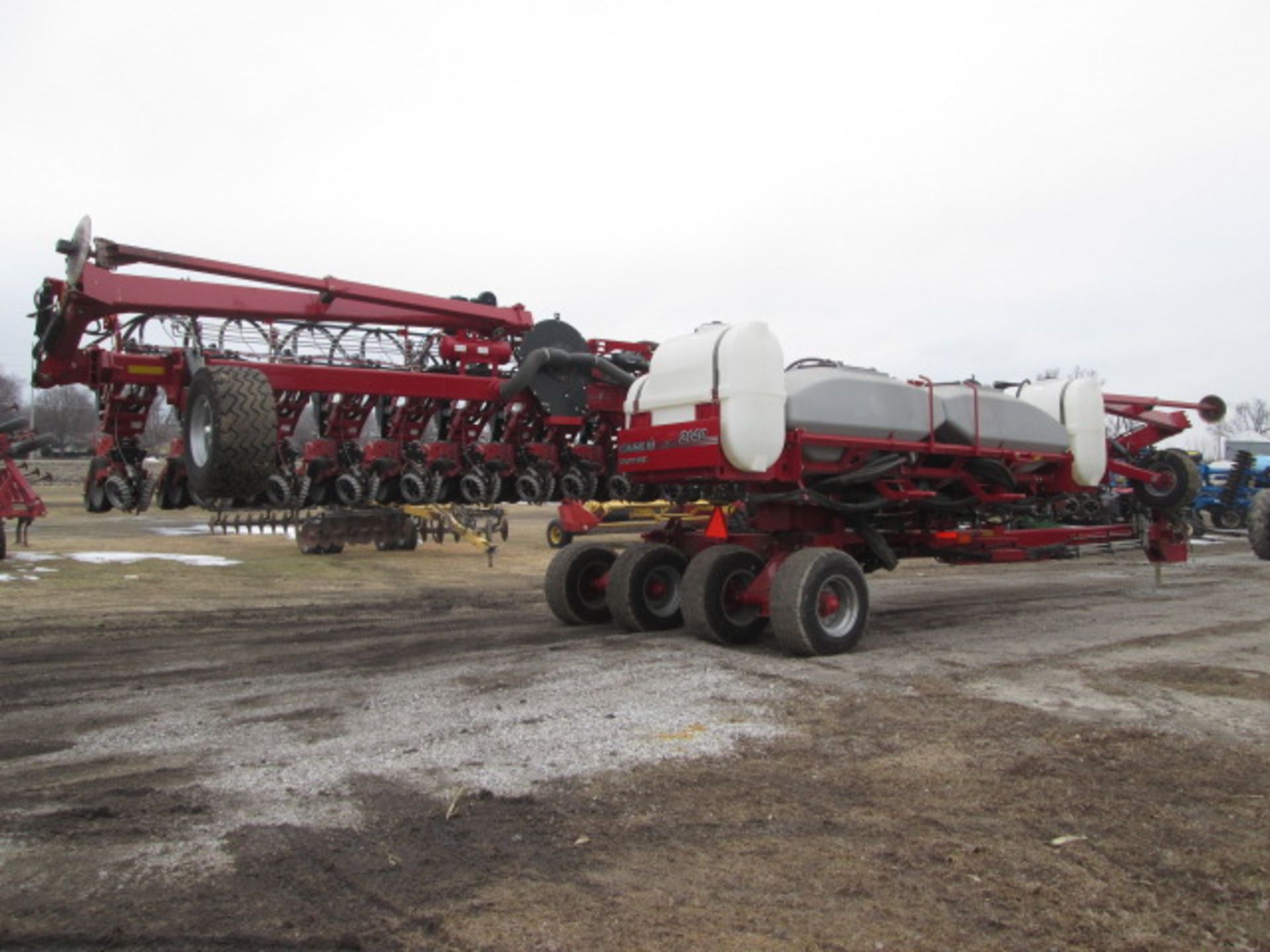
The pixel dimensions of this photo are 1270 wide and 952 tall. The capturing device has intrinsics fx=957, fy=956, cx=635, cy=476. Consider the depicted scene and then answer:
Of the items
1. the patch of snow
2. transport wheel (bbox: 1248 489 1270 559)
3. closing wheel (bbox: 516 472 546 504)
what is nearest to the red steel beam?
closing wheel (bbox: 516 472 546 504)

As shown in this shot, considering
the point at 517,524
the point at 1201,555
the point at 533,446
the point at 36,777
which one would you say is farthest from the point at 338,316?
the point at 517,524

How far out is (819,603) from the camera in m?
7.91

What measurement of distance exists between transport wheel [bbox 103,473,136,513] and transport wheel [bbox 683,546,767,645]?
6.08m

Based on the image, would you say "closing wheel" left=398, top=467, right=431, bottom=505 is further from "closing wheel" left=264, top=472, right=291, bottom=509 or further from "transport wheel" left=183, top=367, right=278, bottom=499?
"transport wheel" left=183, top=367, right=278, bottom=499

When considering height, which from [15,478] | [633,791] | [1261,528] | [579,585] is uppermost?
[15,478]

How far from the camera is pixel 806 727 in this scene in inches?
221

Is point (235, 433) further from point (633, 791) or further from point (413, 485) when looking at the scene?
point (633, 791)

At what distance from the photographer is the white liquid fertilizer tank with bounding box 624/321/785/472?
25.5 ft

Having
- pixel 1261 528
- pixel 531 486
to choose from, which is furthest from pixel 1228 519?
pixel 531 486

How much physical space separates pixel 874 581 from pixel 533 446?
5.86m

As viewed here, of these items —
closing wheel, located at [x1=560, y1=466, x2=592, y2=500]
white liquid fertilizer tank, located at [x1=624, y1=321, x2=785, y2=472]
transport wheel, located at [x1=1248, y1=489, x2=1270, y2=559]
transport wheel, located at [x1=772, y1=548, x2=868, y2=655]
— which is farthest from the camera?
transport wheel, located at [x1=1248, y1=489, x2=1270, y2=559]

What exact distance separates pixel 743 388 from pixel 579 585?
3.03 metres

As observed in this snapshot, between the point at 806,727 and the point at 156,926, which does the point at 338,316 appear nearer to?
the point at 806,727

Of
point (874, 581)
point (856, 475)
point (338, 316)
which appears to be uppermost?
point (338, 316)
